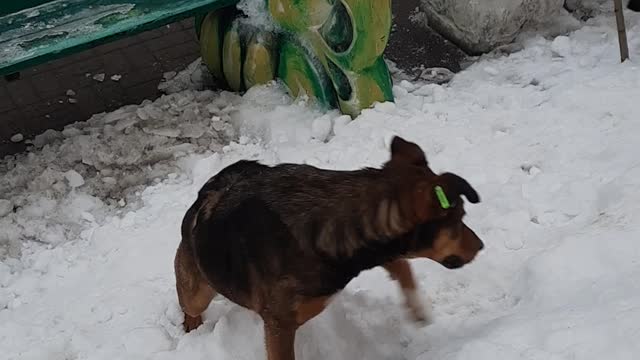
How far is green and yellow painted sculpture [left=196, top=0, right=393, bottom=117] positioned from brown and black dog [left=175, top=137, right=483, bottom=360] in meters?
1.81

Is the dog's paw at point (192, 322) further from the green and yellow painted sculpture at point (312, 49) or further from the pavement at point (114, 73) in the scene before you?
the pavement at point (114, 73)

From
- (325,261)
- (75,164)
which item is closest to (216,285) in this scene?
(325,261)

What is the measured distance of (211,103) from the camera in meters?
5.82

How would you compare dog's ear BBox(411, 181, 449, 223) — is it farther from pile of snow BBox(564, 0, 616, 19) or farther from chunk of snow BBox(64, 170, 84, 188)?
pile of snow BBox(564, 0, 616, 19)

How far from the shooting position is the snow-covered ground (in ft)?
12.2

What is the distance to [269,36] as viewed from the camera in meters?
5.67

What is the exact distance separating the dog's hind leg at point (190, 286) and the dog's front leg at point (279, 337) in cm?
39


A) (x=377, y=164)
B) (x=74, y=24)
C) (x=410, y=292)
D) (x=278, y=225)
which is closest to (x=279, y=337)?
(x=278, y=225)

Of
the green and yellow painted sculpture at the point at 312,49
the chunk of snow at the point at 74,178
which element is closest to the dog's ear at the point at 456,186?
the green and yellow painted sculpture at the point at 312,49

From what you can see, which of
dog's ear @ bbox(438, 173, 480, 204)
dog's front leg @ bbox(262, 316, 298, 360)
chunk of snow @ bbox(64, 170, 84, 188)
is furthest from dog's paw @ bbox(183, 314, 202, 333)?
chunk of snow @ bbox(64, 170, 84, 188)

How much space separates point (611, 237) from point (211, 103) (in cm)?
288

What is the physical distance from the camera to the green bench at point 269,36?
16.5 ft

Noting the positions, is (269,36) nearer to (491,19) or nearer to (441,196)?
(491,19)

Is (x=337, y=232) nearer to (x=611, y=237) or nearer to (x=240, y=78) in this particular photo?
(x=611, y=237)
